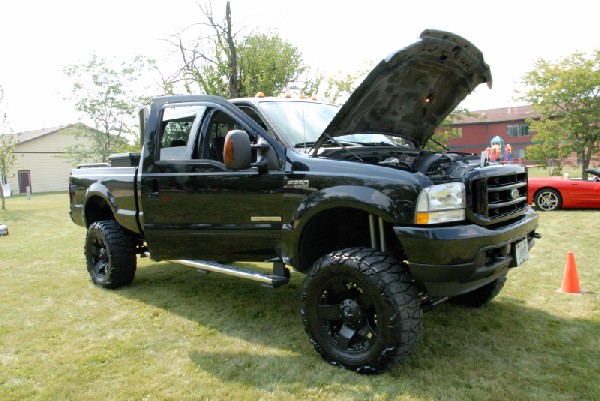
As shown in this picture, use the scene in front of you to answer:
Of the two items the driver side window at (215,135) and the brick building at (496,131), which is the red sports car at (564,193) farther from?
the brick building at (496,131)

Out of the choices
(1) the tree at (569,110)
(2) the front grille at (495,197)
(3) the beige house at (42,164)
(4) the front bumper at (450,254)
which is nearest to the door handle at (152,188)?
(4) the front bumper at (450,254)

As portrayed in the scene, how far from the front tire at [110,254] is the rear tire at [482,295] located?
3723mm

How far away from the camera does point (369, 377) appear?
10.7 ft

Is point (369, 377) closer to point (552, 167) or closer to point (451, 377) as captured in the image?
point (451, 377)

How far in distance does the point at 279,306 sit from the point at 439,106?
2580 mm

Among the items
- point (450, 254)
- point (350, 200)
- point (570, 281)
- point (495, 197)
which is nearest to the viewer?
point (450, 254)

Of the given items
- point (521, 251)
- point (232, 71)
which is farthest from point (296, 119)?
point (232, 71)

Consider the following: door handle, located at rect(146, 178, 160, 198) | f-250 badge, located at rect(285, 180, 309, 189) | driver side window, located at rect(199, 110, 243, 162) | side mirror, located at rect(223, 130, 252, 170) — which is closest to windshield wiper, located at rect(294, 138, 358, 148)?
f-250 badge, located at rect(285, 180, 309, 189)

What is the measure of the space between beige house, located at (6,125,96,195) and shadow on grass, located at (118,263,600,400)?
1742 inches

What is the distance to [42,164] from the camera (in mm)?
45812

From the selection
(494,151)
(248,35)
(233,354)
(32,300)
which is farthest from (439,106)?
(494,151)

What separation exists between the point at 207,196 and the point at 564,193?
409 inches

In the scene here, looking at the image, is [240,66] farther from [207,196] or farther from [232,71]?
[207,196]

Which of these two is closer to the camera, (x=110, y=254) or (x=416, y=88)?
(x=416, y=88)
